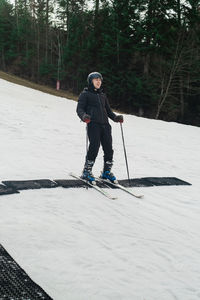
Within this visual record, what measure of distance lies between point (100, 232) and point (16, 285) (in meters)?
1.58

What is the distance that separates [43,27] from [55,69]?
30.8 feet

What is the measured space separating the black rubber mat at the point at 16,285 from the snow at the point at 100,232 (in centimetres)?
13

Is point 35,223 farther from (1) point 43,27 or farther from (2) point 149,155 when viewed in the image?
(1) point 43,27

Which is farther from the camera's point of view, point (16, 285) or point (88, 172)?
point (88, 172)

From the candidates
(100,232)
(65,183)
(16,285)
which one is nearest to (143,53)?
(65,183)

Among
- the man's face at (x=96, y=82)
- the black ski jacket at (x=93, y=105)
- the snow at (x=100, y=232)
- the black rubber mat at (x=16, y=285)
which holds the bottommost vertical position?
the snow at (x=100, y=232)

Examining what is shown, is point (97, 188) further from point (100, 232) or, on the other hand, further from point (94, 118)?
point (100, 232)

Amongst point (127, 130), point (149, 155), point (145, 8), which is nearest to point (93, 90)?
point (149, 155)

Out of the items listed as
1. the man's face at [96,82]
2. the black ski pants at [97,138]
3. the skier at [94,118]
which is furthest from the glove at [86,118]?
the man's face at [96,82]

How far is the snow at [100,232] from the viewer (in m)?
3.10

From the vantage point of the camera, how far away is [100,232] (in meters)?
4.20

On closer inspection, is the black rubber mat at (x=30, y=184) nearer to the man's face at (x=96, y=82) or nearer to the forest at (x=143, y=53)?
the man's face at (x=96, y=82)

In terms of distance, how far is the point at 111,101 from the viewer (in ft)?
106

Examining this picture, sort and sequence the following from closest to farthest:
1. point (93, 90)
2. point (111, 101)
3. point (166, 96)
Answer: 1. point (93, 90)
2. point (166, 96)
3. point (111, 101)
